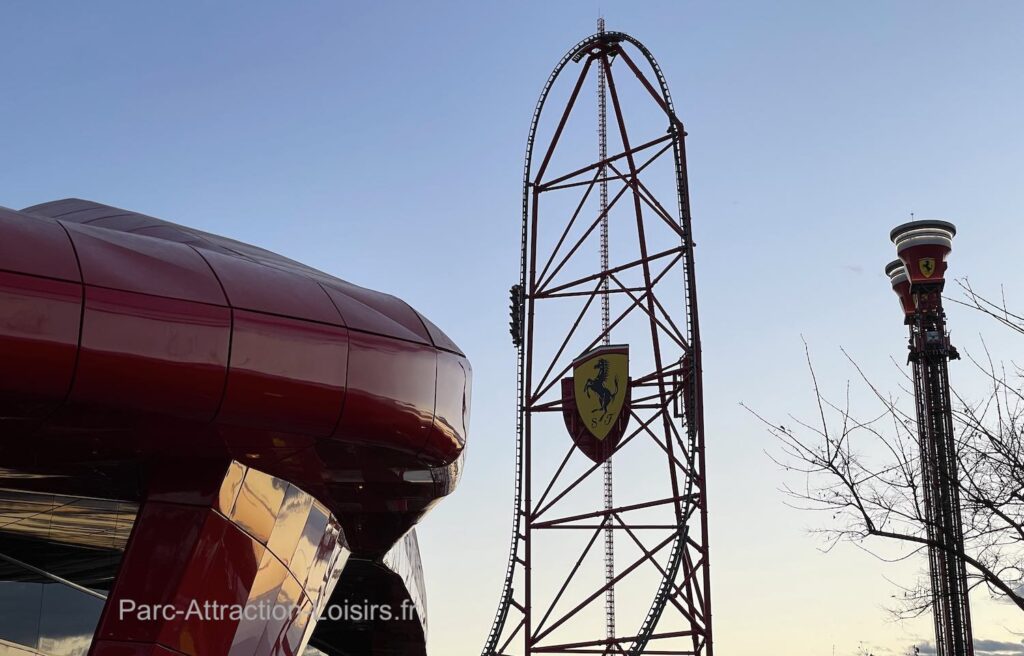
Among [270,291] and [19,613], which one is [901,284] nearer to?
[19,613]

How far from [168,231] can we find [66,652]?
19.7ft

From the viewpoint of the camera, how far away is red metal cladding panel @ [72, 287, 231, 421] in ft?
32.3

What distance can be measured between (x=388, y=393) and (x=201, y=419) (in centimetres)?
193

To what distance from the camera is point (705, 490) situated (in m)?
27.8

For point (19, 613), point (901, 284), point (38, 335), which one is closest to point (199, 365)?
point (38, 335)

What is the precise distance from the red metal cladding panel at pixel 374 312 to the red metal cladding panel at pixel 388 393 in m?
0.11

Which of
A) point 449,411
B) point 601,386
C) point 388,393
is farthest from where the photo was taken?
point 601,386

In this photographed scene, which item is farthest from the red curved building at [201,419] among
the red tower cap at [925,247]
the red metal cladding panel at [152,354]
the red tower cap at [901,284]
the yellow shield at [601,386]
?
the red tower cap at [901,284]

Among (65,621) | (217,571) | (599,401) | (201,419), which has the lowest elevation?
(65,621)

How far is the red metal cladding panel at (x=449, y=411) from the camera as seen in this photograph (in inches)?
500

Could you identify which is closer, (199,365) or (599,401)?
Result: (199,365)

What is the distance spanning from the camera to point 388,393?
469 inches

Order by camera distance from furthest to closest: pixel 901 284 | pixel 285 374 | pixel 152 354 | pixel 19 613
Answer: pixel 901 284, pixel 19 613, pixel 285 374, pixel 152 354

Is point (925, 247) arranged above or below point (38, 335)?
Result: above
